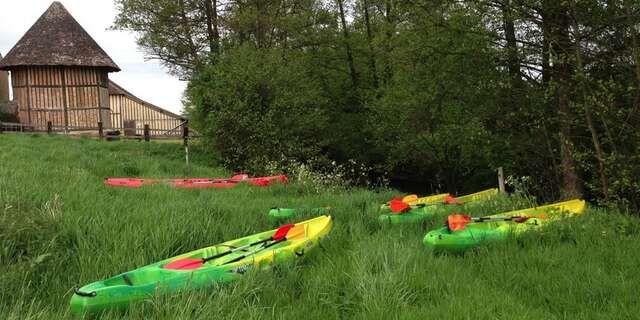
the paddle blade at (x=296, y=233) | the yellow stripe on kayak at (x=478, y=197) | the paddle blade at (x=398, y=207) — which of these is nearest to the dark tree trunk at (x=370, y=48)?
the yellow stripe on kayak at (x=478, y=197)

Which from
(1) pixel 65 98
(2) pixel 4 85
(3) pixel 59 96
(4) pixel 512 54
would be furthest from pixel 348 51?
(2) pixel 4 85

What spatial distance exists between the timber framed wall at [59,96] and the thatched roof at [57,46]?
61cm

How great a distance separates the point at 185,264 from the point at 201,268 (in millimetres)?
257

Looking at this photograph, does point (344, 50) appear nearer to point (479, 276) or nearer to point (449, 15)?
point (449, 15)

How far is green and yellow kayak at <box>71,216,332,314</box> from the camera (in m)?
3.51

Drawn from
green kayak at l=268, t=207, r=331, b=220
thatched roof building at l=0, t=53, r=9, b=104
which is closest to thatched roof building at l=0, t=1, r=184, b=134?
thatched roof building at l=0, t=53, r=9, b=104

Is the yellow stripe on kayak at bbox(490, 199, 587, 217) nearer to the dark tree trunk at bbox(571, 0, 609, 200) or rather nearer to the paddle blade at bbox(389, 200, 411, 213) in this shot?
the dark tree trunk at bbox(571, 0, 609, 200)

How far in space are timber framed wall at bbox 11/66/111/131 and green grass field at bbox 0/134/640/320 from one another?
23648 millimetres

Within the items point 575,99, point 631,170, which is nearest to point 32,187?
point 631,170

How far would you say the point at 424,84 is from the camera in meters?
16.8

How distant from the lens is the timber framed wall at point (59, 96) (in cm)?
2761

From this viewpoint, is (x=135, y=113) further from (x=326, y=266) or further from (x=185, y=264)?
(x=326, y=266)

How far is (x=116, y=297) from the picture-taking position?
11.6 ft

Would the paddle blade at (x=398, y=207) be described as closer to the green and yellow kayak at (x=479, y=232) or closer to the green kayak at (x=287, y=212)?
the green kayak at (x=287, y=212)
